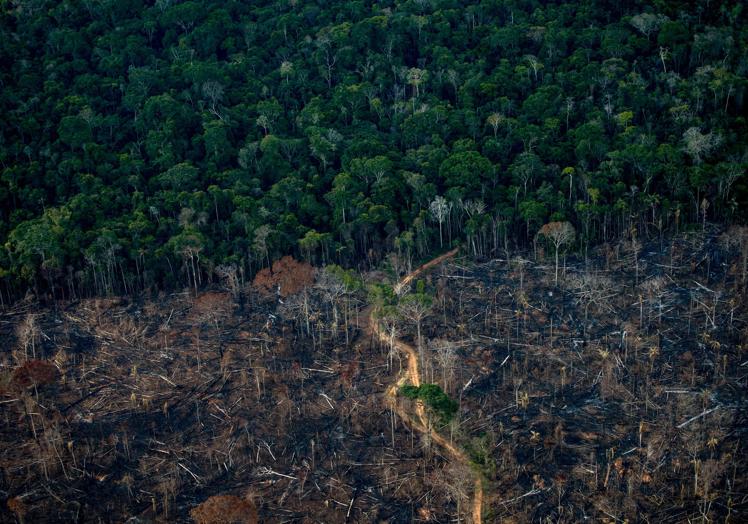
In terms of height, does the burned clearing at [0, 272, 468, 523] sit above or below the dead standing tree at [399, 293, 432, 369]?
below

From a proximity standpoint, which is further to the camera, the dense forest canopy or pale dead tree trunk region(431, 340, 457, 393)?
the dense forest canopy

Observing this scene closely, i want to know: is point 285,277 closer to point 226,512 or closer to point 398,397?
point 398,397

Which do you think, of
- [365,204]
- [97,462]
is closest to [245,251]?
[365,204]

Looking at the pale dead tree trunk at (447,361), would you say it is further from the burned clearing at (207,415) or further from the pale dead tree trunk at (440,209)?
the pale dead tree trunk at (440,209)

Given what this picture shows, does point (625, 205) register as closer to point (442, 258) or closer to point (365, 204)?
point (442, 258)

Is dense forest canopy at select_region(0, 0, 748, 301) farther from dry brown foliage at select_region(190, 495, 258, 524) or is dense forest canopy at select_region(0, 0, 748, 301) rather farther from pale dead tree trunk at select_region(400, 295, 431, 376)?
dry brown foliage at select_region(190, 495, 258, 524)

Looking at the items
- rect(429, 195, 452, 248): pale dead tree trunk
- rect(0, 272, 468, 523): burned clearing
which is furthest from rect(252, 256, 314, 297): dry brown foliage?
rect(429, 195, 452, 248): pale dead tree trunk

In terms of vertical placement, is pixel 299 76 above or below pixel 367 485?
above

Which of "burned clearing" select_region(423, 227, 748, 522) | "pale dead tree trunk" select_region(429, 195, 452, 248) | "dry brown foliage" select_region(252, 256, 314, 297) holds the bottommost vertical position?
"burned clearing" select_region(423, 227, 748, 522)
